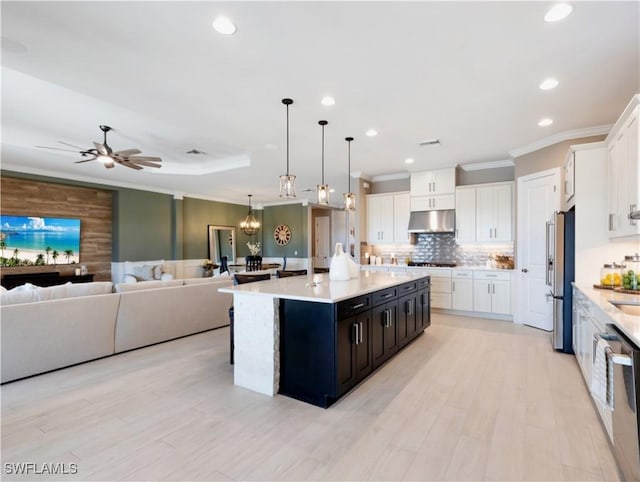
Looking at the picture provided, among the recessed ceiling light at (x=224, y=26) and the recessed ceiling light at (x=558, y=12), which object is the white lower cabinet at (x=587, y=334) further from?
the recessed ceiling light at (x=224, y=26)

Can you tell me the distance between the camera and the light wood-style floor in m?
1.93

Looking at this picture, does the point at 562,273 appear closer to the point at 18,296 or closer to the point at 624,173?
the point at 624,173

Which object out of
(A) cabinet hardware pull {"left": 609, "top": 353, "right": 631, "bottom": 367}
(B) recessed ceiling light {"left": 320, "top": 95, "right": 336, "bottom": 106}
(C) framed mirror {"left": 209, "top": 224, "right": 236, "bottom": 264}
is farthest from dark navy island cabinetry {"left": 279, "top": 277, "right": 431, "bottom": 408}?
(C) framed mirror {"left": 209, "top": 224, "right": 236, "bottom": 264}

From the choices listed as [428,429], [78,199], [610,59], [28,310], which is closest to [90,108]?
[28,310]

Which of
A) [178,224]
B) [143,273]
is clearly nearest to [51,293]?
[143,273]

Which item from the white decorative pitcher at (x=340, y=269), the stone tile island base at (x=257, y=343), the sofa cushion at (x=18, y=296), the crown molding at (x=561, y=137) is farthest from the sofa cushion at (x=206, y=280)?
the crown molding at (x=561, y=137)

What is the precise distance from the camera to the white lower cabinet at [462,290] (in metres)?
5.73

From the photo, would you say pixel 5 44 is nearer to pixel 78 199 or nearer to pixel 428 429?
pixel 428 429

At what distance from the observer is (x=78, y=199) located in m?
7.12

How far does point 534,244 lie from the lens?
4.98m

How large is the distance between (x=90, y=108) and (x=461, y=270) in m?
5.99

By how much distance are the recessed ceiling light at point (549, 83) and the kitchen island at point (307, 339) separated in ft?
8.02

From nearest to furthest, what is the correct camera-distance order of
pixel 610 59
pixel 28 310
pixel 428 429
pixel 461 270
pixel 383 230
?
pixel 428 429
pixel 610 59
pixel 28 310
pixel 461 270
pixel 383 230

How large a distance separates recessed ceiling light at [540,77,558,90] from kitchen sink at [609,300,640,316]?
203 centimetres
